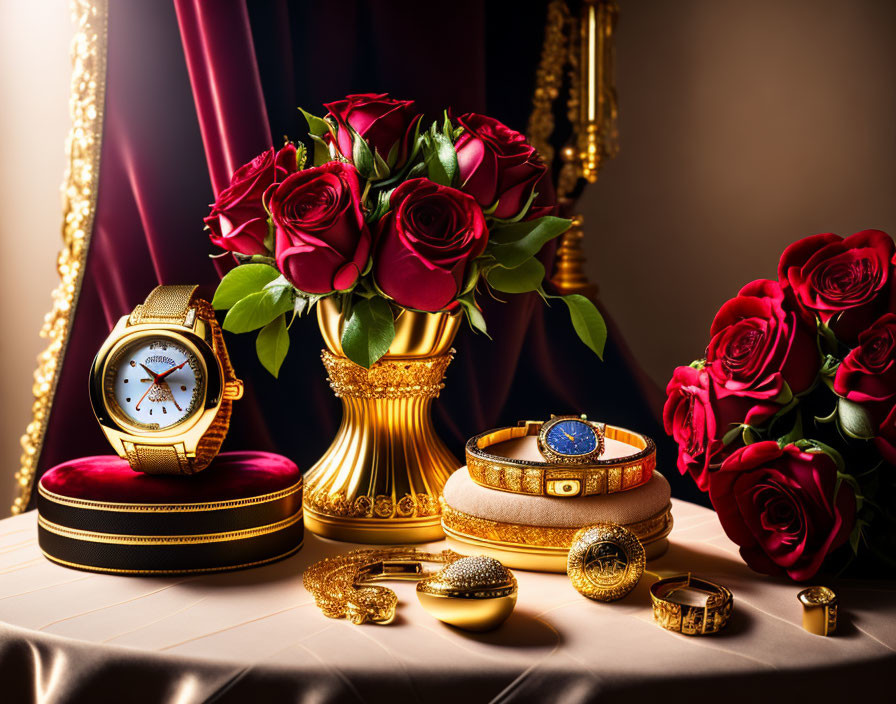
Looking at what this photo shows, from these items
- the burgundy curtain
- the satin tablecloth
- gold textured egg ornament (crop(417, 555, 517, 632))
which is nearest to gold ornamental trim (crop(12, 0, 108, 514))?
the burgundy curtain

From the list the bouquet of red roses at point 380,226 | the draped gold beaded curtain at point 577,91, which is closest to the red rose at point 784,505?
the bouquet of red roses at point 380,226

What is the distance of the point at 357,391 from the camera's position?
39.9 inches

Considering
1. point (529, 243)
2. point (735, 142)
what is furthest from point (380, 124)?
point (735, 142)

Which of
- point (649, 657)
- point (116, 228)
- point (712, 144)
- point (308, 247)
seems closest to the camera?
point (649, 657)

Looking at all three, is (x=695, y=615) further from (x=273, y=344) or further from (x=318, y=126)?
(x=318, y=126)

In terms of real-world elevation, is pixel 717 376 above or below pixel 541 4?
below

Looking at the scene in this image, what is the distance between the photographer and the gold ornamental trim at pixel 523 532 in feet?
2.91

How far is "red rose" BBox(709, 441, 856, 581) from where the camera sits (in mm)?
819

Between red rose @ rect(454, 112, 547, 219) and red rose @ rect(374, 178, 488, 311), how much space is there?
0.06m

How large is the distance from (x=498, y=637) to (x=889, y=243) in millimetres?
533

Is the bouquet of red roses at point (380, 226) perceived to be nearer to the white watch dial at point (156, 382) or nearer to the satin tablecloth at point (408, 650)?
the white watch dial at point (156, 382)

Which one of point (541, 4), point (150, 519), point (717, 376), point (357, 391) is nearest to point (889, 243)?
point (717, 376)

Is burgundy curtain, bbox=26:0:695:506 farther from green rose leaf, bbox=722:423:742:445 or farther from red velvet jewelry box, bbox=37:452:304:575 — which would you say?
green rose leaf, bbox=722:423:742:445

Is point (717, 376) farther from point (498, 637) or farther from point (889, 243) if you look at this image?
point (498, 637)
